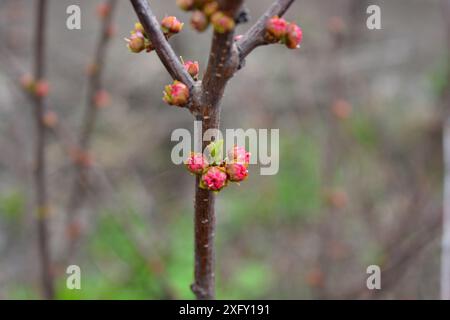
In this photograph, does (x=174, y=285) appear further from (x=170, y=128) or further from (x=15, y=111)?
(x=170, y=128)

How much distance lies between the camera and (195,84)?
4.15 feet

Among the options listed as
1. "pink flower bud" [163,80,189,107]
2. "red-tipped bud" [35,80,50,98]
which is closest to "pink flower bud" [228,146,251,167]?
"pink flower bud" [163,80,189,107]

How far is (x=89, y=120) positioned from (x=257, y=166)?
9.68ft

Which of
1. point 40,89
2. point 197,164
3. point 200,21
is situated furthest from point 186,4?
point 40,89

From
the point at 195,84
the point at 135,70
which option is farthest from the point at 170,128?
the point at 195,84

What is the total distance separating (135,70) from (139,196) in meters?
1.78

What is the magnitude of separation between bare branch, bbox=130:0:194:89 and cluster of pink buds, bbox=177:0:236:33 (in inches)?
5.5

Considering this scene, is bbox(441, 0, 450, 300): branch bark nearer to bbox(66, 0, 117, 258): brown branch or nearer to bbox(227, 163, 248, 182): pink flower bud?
bbox(227, 163, 248, 182): pink flower bud

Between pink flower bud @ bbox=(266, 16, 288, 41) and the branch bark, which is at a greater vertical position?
pink flower bud @ bbox=(266, 16, 288, 41)

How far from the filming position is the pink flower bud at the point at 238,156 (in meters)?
1.32

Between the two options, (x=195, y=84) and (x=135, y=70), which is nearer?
(x=195, y=84)

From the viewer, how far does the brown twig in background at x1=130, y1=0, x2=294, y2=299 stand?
113 cm

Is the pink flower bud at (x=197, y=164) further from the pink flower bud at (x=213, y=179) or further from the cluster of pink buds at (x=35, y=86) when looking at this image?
the cluster of pink buds at (x=35, y=86)

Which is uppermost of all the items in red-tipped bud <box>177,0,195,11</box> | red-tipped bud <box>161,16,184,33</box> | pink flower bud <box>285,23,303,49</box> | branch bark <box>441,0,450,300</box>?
red-tipped bud <box>161,16,184,33</box>
